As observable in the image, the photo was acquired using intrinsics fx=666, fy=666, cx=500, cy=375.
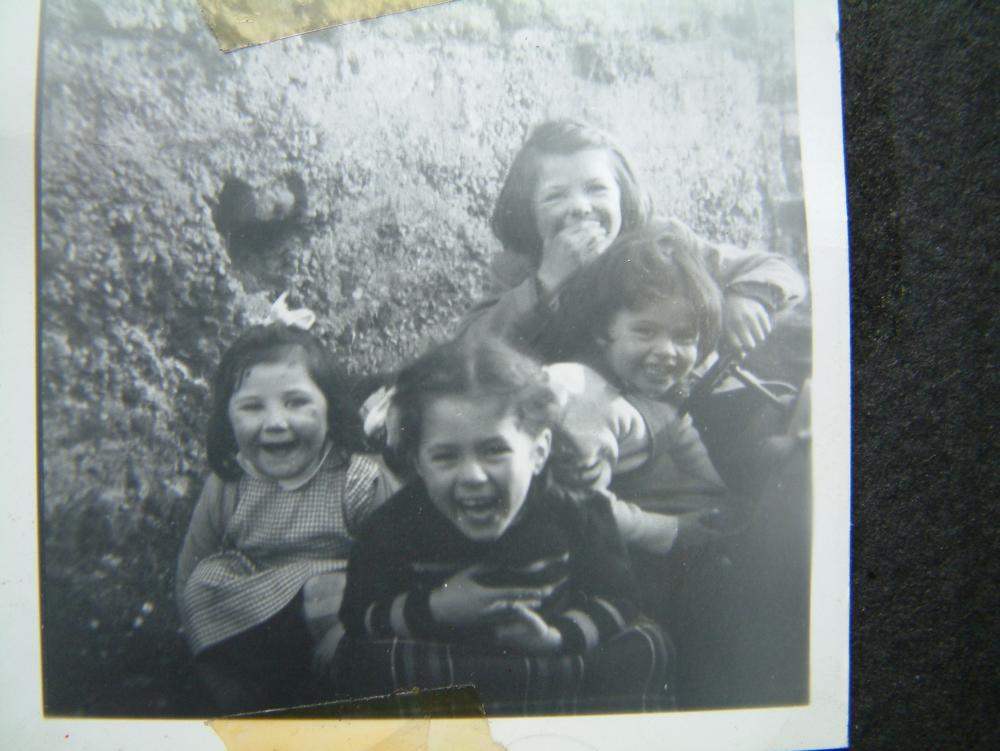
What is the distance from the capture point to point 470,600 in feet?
1.57

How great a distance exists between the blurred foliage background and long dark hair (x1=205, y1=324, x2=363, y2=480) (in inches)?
0.4

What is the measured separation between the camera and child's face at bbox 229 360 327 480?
478 mm

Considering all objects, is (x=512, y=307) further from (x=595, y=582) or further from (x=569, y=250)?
(x=595, y=582)

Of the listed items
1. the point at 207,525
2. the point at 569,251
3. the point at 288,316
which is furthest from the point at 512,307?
the point at 207,525

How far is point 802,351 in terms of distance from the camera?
1.63 ft

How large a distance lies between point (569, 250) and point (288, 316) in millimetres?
210

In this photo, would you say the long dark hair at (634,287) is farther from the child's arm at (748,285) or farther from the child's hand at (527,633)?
the child's hand at (527,633)

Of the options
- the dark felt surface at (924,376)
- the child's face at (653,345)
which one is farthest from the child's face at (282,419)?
the dark felt surface at (924,376)

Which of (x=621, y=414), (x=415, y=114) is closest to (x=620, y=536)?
(x=621, y=414)

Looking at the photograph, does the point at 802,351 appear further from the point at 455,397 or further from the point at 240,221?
the point at 240,221

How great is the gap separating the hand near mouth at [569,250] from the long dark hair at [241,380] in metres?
0.17

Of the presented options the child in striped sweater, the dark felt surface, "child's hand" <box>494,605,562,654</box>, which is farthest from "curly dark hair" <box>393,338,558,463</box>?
the dark felt surface

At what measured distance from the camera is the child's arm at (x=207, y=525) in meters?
0.48

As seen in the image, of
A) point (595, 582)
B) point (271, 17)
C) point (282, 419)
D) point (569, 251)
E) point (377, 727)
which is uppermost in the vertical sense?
point (271, 17)
